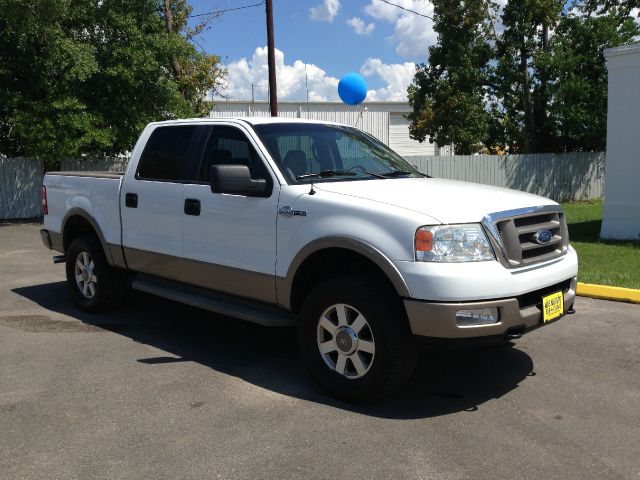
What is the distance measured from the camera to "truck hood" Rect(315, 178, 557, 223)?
154 inches

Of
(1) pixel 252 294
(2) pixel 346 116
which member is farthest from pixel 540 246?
(2) pixel 346 116

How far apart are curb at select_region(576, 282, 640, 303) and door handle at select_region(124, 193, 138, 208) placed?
16.8 ft

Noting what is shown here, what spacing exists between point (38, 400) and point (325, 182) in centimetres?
252

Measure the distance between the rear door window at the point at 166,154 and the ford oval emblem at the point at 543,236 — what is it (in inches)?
117

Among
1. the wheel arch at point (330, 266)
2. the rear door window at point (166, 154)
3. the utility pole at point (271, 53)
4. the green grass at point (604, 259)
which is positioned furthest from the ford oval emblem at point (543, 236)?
the utility pole at point (271, 53)

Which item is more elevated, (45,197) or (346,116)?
(346,116)

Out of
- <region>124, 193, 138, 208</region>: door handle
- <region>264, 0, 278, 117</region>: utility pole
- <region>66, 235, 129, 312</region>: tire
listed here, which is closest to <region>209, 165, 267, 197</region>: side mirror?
<region>124, 193, 138, 208</region>: door handle

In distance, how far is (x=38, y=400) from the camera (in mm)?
4312

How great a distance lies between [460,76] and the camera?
79.8 ft

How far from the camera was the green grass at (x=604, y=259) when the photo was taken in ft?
25.4

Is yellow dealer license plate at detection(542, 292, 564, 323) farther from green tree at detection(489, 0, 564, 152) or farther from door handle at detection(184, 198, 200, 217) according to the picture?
green tree at detection(489, 0, 564, 152)

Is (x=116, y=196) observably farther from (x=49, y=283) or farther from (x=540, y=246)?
(x=540, y=246)

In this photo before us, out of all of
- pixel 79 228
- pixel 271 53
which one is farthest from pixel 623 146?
pixel 79 228

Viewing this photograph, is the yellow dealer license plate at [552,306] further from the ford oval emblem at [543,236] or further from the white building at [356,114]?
the white building at [356,114]
